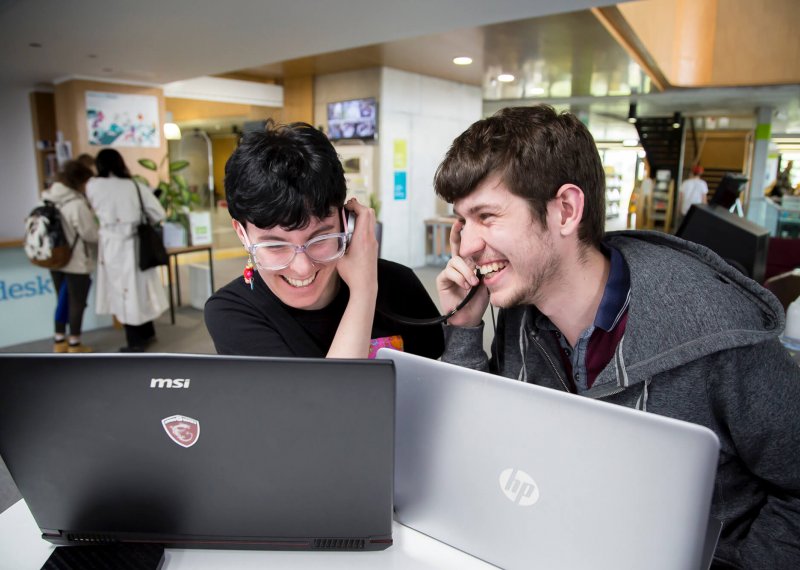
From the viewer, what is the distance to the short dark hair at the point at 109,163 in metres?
4.16

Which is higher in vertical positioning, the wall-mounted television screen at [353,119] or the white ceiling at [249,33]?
the white ceiling at [249,33]

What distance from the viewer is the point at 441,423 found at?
2.61ft

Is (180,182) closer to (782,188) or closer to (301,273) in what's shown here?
(301,273)

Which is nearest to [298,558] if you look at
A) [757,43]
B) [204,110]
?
[757,43]

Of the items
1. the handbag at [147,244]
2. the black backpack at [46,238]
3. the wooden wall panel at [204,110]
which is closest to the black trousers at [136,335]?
the handbag at [147,244]

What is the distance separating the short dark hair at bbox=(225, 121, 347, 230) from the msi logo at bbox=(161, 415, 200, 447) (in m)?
0.50

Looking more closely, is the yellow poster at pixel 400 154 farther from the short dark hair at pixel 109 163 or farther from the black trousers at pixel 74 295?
the black trousers at pixel 74 295

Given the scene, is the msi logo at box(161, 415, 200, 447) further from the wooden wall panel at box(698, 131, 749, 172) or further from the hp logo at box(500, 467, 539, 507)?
the wooden wall panel at box(698, 131, 749, 172)

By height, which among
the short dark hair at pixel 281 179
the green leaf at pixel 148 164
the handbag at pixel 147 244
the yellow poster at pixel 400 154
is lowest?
the handbag at pixel 147 244

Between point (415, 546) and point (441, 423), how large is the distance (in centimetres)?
23

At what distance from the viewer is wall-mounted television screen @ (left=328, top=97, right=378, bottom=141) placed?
7.32 m

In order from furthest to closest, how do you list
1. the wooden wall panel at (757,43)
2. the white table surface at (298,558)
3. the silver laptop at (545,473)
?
the wooden wall panel at (757,43)
the white table surface at (298,558)
the silver laptop at (545,473)

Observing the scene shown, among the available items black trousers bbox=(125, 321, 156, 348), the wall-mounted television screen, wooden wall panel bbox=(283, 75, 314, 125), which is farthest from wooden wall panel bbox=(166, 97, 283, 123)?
black trousers bbox=(125, 321, 156, 348)

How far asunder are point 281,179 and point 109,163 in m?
3.78
